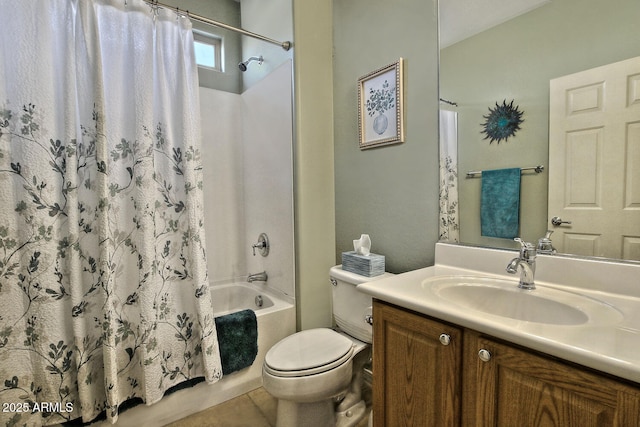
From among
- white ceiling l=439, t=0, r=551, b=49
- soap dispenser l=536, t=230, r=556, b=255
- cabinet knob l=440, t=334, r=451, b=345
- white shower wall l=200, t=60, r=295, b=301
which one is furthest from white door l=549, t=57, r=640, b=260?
white shower wall l=200, t=60, r=295, b=301

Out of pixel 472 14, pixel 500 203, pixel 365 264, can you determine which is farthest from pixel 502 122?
pixel 365 264

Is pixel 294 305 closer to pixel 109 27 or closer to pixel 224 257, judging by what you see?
pixel 224 257

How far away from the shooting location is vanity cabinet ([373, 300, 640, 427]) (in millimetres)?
614

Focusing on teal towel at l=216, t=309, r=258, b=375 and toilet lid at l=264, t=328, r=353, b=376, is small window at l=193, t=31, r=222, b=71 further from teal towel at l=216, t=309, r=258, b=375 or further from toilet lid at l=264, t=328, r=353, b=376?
toilet lid at l=264, t=328, r=353, b=376

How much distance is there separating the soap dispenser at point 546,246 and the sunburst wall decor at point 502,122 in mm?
410

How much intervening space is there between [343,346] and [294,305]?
0.55 metres

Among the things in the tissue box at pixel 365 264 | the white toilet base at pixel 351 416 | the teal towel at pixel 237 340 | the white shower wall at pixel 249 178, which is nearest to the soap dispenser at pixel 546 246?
the tissue box at pixel 365 264

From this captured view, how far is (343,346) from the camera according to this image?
1.44 m

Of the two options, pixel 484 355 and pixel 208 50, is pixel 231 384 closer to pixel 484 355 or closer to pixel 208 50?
pixel 484 355

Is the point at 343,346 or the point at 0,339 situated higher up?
the point at 0,339

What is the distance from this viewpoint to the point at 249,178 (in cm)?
237

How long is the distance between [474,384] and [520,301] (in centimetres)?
37

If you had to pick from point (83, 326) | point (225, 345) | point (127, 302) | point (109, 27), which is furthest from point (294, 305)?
point (109, 27)

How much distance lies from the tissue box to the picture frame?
632mm
